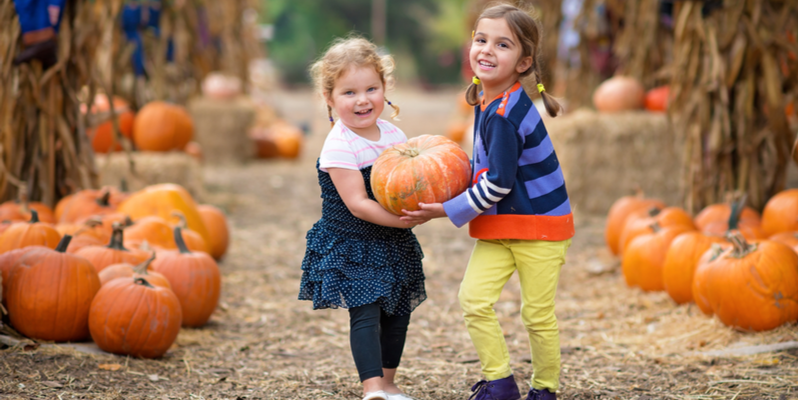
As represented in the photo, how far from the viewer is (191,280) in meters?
3.62

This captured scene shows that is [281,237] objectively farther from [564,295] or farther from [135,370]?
[135,370]

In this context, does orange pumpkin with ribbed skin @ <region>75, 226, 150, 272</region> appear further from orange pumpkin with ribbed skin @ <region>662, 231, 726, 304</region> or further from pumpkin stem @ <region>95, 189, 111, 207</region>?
orange pumpkin with ribbed skin @ <region>662, 231, 726, 304</region>

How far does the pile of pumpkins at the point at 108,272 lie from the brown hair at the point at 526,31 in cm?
182

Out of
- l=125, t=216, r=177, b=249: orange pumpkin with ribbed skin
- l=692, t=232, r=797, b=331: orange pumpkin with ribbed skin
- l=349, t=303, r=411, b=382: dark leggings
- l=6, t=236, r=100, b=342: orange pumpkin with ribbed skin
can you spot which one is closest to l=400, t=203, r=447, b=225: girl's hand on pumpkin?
l=349, t=303, r=411, b=382: dark leggings

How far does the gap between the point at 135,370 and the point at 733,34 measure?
3818 millimetres

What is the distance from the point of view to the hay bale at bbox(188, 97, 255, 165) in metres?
10.4

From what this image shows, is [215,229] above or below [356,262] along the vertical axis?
below

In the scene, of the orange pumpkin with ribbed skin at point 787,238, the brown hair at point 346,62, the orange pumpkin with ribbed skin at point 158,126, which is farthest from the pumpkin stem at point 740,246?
the orange pumpkin with ribbed skin at point 158,126

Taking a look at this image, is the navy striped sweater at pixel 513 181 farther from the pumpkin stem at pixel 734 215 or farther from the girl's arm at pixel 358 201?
the pumpkin stem at pixel 734 215

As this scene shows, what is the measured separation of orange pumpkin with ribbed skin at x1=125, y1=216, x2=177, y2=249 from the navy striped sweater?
7.18ft

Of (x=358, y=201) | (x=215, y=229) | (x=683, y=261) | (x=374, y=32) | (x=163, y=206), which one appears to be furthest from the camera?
(x=374, y=32)

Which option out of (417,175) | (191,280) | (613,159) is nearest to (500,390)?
(417,175)

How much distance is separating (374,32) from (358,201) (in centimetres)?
3844

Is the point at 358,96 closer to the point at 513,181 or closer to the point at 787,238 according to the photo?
the point at 513,181
